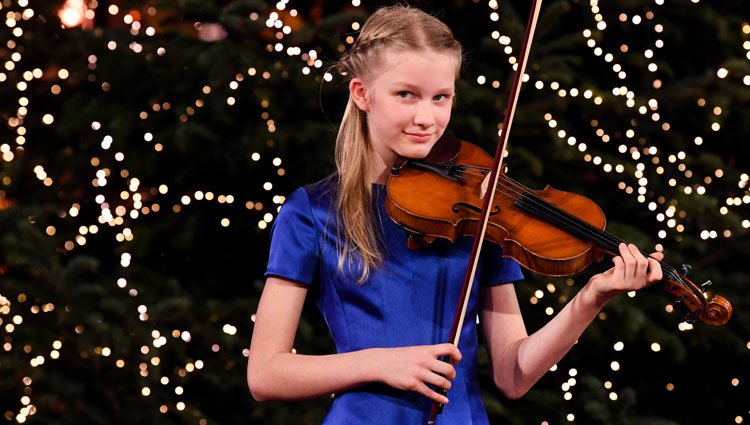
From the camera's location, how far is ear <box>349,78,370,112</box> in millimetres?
1434

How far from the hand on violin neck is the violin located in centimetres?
3

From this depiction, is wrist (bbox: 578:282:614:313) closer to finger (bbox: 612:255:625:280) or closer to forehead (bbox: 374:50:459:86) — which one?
finger (bbox: 612:255:625:280)

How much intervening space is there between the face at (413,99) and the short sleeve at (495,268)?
179 mm

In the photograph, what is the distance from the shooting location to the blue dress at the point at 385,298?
131 centimetres

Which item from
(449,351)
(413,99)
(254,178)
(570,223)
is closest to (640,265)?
(570,223)

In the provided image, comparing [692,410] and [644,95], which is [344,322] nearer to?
[644,95]

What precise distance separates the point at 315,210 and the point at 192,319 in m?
1.35

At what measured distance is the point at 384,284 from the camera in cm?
136

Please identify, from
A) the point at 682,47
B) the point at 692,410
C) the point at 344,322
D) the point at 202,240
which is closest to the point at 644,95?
the point at 682,47

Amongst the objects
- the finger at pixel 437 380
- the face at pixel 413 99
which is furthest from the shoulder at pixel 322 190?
the finger at pixel 437 380

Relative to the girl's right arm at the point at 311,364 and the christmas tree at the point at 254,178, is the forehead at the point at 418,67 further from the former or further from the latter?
the christmas tree at the point at 254,178

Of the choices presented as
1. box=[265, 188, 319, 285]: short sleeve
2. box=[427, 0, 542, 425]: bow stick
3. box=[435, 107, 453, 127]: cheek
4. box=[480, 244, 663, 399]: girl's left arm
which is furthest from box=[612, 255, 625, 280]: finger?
box=[265, 188, 319, 285]: short sleeve

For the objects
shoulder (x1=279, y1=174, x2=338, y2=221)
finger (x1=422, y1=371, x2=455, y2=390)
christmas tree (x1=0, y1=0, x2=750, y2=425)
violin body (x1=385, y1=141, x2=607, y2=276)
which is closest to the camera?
finger (x1=422, y1=371, x2=455, y2=390)

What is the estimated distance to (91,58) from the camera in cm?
→ 283
